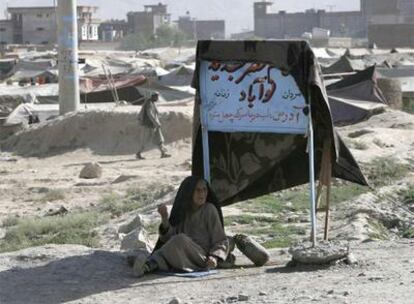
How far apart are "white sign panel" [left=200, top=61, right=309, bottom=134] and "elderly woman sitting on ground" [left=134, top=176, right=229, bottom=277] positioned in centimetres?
64

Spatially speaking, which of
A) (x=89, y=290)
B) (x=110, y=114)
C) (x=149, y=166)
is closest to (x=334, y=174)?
(x=89, y=290)

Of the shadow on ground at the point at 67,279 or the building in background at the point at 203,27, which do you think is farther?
the building in background at the point at 203,27

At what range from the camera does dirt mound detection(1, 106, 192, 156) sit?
21219 millimetres

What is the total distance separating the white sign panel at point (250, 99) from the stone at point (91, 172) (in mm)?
10097

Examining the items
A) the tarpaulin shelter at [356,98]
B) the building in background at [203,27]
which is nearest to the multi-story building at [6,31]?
the building in background at [203,27]

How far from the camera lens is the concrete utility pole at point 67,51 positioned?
22984 millimetres

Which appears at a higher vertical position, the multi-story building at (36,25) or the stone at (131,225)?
the multi-story building at (36,25)

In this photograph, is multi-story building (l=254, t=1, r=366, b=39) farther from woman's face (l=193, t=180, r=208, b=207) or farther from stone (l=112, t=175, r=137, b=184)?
woman's face (l=193, t=180, r=208, b=207)

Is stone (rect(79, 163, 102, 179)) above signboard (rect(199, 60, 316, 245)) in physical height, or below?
below

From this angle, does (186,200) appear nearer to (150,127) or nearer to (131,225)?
(131,225)

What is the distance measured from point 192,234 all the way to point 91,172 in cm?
1045

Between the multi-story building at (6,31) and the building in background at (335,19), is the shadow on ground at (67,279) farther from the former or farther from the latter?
the multi-story building at (6,31)


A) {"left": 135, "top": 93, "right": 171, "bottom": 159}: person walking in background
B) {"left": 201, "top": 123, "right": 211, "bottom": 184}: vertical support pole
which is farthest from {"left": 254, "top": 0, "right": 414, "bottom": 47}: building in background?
{"left": 201, "top": 123, "right": 211, "bottom": 184}: vertical support pole

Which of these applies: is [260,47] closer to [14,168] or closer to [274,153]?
[274,153]
